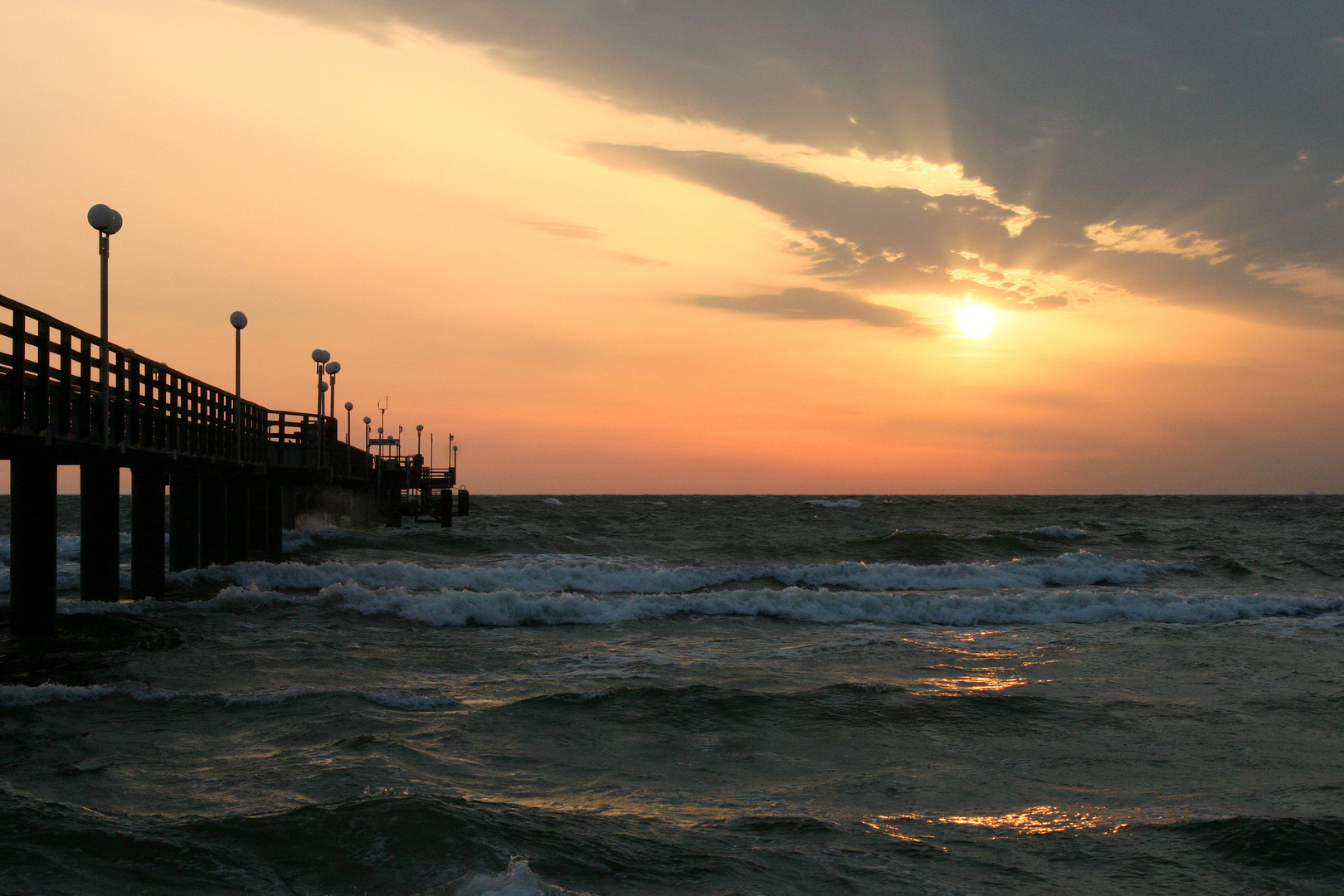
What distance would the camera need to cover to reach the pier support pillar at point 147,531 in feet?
60.7

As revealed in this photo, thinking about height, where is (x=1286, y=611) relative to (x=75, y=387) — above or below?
below

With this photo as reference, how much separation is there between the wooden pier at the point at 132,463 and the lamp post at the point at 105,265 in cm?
10

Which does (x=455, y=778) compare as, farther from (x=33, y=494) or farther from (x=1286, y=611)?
(x=1286, y=611)

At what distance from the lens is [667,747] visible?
9.23 metres

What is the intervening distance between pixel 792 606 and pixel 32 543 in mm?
13588

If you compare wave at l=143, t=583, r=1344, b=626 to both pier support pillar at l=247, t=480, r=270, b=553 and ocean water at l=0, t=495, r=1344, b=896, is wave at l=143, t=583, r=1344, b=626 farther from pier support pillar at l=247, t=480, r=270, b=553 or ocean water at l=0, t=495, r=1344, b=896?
pier support pillar at l=247, t=480, r=270, b=553

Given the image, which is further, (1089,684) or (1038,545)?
(1038,545)

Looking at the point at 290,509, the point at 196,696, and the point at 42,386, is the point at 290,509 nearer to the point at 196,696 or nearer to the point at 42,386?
the point at 42,386

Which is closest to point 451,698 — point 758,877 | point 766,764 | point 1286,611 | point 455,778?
point 455,778

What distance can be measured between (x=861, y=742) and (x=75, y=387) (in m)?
12.3

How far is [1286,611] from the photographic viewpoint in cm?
2077

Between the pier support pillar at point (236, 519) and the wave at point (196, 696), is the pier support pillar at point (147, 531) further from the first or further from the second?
the wave at point (196, 696)

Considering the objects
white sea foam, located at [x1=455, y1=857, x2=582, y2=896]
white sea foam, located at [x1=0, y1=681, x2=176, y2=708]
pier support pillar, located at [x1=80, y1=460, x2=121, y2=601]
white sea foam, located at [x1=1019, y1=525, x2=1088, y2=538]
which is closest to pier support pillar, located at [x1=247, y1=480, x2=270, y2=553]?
pier support pillar, located at [x1=80, y1=460, x2=121, y2=601]

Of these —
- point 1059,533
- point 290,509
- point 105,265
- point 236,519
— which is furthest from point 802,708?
point 1059,533
